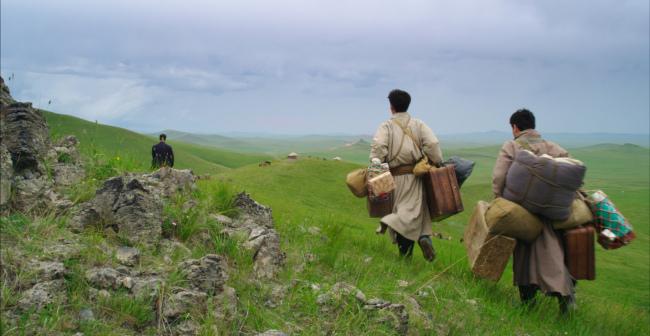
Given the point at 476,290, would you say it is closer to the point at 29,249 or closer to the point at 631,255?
the point at 29,249

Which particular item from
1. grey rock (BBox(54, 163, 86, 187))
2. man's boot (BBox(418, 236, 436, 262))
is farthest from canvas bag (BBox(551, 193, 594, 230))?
grey rock (BBox(54, 163, 86, 187))

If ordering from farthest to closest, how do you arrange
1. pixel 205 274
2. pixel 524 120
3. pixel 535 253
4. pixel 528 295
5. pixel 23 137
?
pixel 524 120
pixel 528 295
pixel 535 253
pixel 23 137
pixel 205 274

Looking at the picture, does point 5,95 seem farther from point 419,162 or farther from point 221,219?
point 419,162

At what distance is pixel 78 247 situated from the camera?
17.5ft

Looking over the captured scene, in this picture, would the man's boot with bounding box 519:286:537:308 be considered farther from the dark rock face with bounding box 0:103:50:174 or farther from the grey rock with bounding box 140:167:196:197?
the dark rock face with bounding box 0:103:50:174

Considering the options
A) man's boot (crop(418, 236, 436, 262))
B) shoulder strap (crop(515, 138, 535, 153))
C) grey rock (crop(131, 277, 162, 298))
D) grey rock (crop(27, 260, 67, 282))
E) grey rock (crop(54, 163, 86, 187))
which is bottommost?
man's boot (crop(418, 236, 436, 262))

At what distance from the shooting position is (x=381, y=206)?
1011 cm

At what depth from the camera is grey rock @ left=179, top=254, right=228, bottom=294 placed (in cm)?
529

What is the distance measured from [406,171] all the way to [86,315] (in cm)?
712

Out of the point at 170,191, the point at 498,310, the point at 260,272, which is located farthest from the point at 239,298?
the point at 498,310

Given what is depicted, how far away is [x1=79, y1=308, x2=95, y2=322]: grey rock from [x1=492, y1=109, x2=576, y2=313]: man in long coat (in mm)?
6422

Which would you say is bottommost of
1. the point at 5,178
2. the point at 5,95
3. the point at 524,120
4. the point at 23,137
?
the point at 5,178

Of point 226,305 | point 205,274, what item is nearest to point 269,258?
point 205,274

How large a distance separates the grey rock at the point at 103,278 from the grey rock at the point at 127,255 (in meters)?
0.46
